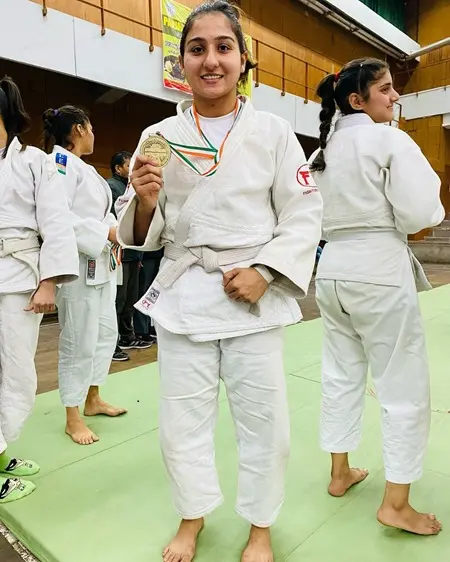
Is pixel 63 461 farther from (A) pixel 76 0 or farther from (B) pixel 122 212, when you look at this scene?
(A) pixel 76 0

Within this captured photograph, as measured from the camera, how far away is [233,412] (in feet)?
4.41

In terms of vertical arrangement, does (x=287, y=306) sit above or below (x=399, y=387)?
above

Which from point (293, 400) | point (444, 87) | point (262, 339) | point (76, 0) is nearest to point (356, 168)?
point (262, 339)

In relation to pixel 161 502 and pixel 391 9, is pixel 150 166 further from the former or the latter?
pixel 391 9

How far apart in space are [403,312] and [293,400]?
1278mm

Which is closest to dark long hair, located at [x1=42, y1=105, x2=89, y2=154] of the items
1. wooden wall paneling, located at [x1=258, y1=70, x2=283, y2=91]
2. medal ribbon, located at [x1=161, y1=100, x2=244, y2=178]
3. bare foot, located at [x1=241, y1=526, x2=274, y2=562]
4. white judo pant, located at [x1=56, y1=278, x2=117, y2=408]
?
white judo pant, located at [x1=56, y1=278, x2=117, y2=408]

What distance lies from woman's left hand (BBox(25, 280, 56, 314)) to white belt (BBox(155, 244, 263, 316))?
0.60m

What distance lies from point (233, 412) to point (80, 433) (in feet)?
3.67

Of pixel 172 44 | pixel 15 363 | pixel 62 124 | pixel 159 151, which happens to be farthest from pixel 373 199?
pixel 172 44

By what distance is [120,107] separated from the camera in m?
7.33

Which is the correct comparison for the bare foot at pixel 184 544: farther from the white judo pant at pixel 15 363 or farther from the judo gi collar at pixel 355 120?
the judo gi collar at pixel 355 120

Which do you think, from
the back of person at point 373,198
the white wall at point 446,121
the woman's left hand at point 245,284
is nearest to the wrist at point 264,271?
the woman's left hand at point 245,284

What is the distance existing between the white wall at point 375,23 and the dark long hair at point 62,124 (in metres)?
10.0

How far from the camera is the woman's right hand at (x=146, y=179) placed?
46.2 inches
